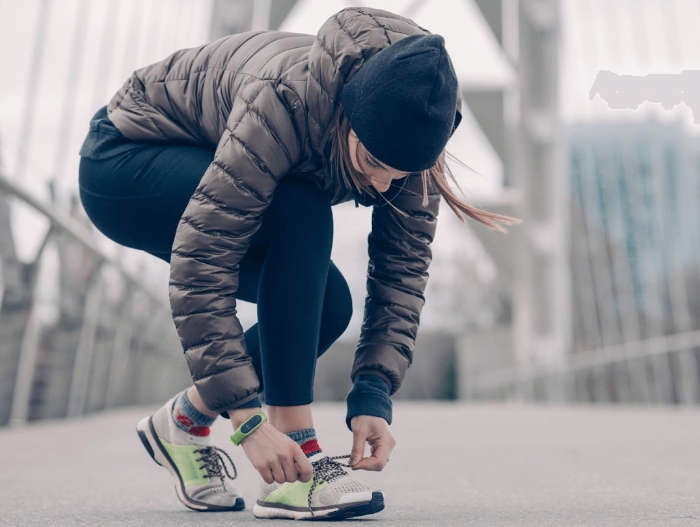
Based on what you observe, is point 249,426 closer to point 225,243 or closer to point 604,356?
point 225,243

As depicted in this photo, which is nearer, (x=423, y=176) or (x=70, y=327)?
(x=423, y=176)

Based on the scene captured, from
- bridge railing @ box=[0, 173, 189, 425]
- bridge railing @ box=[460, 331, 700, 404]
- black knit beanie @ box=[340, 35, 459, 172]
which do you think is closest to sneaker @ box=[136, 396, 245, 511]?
black knit beanie @ box=[340, 35, 459, 172]

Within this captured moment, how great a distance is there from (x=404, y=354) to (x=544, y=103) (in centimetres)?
1028

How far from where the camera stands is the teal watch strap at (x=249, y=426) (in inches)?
51.0

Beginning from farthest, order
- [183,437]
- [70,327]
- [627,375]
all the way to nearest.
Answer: [627,375] < [70,327] < [183,437]

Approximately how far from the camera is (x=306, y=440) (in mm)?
1443

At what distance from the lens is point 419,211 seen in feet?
5.30

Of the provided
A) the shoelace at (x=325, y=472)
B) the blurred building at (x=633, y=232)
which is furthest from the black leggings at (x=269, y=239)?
the blurred building at (x=633, y=232)

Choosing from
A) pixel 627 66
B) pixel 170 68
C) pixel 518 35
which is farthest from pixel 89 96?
pixel 627 66

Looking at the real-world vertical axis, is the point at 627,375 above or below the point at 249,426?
below

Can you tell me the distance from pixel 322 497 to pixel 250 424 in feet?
0.66

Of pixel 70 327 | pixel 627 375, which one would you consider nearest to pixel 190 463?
pixel 70 327

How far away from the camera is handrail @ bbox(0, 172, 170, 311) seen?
3650 mm

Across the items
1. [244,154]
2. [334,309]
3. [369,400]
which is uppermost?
[244,154]
